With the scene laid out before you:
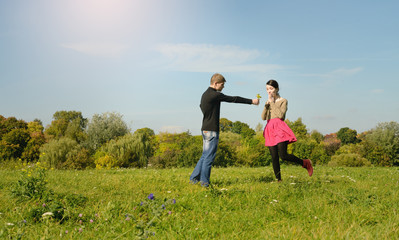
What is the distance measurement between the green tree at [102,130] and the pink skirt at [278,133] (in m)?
22.7

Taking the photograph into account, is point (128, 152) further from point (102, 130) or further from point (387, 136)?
point (387, 136)

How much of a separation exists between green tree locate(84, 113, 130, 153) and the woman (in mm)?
22681

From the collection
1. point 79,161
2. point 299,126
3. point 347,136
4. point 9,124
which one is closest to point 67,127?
point 9,124

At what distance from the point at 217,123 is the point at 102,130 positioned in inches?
921

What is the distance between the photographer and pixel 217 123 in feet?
19.0

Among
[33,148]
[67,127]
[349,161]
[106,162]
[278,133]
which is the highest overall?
[67,127]

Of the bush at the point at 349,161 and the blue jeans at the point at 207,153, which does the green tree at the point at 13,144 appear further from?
the blue jeans at the point at 207,153

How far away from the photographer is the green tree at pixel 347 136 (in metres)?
65.4

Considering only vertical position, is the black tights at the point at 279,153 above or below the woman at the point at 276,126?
below

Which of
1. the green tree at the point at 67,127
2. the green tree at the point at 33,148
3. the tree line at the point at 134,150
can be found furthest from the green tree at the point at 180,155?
the green tree at the point at 33,148

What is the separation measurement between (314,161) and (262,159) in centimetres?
444

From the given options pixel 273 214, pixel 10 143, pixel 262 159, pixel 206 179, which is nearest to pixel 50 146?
pixel 10 143

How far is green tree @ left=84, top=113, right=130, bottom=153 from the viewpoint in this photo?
88.9 ft

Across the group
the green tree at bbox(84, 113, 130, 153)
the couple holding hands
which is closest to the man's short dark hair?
the couple holding hands
